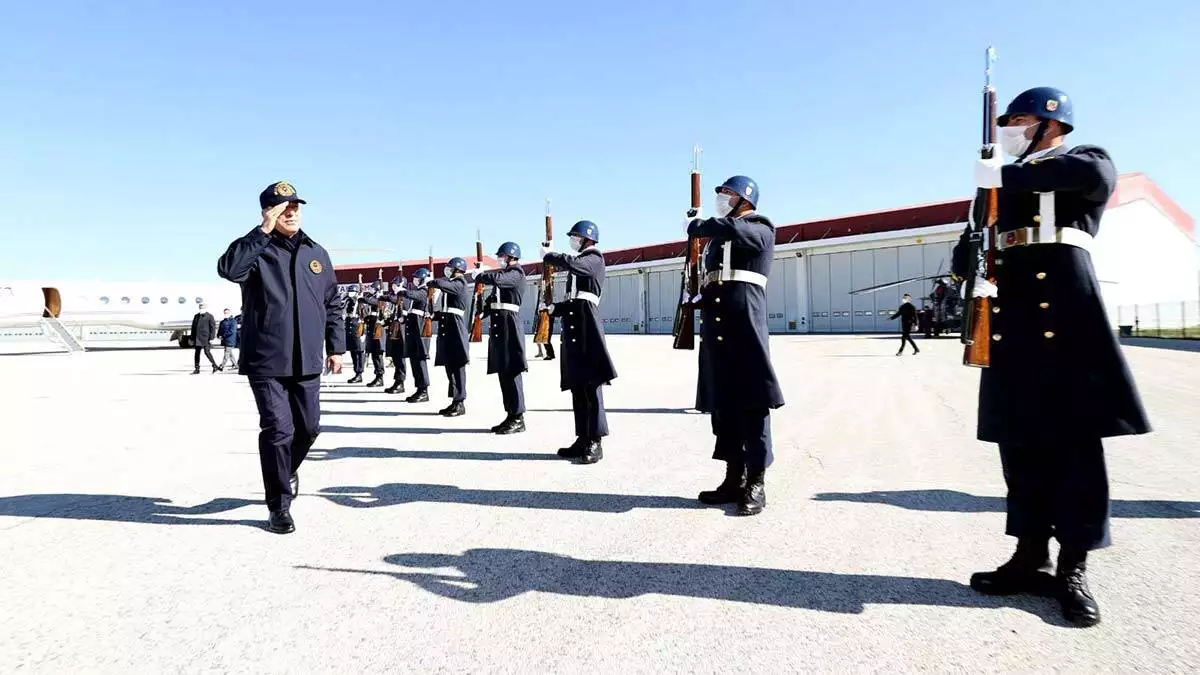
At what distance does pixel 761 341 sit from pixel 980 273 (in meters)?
1.37

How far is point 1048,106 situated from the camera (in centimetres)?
282

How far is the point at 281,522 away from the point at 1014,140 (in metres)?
3.92

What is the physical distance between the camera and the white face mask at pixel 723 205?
440cm

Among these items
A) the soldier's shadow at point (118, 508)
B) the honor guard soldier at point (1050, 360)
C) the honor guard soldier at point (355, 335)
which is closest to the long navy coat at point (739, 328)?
the honor guard soldier at point (1050, 360)

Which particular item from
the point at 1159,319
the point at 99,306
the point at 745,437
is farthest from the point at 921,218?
the point at 99,306

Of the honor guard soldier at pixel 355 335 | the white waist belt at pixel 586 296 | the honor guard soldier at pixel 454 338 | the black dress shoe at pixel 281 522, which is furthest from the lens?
the honor guard soldier at pixel 355 335

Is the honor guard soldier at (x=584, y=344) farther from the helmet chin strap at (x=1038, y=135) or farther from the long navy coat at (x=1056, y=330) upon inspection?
the helmet chin strap at (x=1038, y=135)

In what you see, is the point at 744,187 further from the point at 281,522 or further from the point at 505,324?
the point at 505,324

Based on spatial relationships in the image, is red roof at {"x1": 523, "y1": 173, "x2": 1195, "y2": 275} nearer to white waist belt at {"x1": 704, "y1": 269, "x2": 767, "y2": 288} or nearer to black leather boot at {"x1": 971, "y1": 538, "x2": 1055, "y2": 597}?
white waist belt at {"x1": 704, "y1": 269, "x2": 767, "y2": 288}

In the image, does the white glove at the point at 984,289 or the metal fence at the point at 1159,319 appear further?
the metal fence at the point at 1159,319

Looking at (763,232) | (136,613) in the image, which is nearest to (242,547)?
(136,613)

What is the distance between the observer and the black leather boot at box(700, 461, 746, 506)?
426cm

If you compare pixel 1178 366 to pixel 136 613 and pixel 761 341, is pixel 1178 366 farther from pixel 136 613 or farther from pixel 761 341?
pixel 136 613

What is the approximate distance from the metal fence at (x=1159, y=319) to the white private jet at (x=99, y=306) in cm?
3750
